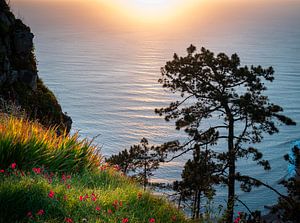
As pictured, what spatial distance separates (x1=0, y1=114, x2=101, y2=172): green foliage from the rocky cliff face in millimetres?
9771

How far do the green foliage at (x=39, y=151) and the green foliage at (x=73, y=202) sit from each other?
1.27 feet

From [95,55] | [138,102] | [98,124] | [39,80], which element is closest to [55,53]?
[95,55]

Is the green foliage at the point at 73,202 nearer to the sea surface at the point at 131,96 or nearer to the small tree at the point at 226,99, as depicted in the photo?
the sea surface at the point at 131,96

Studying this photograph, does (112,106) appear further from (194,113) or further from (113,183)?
(113,183)

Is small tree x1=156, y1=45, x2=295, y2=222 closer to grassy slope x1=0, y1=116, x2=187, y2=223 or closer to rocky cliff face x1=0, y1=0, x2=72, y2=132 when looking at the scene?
rocky cliff face x1=0, y1=0, x2=72, y2=132

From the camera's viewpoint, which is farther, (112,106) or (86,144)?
(112,106)

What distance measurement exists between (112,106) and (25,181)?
8032cm

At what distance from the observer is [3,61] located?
1939 cm

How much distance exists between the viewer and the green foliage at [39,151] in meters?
8.50

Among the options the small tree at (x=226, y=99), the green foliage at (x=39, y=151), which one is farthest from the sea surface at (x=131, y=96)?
the small tree at (x=226, y=99)

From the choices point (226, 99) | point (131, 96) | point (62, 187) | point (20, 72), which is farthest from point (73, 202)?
point (131, 96)

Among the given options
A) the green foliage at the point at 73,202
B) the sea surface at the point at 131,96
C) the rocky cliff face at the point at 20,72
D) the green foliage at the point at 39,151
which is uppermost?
the sea surface at the point at 131,96

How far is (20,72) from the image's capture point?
2041cm

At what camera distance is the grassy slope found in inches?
253
